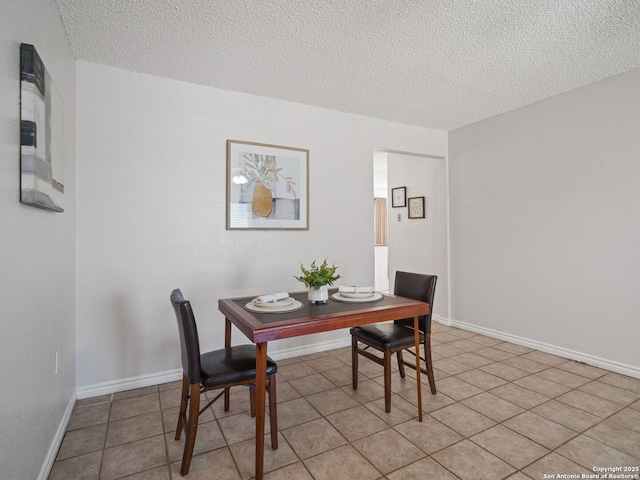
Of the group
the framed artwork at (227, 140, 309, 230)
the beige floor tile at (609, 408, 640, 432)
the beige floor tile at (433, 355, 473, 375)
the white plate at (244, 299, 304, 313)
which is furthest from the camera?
the framed artwork at (227, 140, 309, 230)

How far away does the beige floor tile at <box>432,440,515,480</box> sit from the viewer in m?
1.60

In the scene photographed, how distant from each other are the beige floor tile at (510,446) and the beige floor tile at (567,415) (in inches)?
14.1

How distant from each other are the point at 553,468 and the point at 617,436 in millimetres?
594

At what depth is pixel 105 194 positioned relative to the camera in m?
2.48

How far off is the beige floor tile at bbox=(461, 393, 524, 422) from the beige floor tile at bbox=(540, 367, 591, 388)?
68 centimetres

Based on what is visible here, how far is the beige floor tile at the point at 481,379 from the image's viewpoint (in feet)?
8.36

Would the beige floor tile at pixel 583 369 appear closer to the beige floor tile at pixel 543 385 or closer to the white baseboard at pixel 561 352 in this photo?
the white baseboard at pixel 561 352

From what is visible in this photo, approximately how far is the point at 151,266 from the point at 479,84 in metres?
3.19

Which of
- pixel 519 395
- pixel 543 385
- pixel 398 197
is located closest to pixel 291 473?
pixel 519 395

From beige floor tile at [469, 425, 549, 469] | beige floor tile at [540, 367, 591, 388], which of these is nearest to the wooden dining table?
beige floor tile at [469, 425, 549, 469]

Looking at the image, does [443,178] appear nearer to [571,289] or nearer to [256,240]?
[571,289]

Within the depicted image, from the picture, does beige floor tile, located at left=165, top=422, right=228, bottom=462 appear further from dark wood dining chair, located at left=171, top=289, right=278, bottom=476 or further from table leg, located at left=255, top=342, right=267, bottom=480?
table leg, located at left=255, top=342, right=267, bottom=480

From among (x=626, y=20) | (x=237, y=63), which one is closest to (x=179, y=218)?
(x=237, y=63)

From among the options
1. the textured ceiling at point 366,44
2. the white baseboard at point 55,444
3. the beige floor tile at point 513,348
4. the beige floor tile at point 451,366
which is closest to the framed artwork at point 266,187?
the textured ceiling at point 366,44
